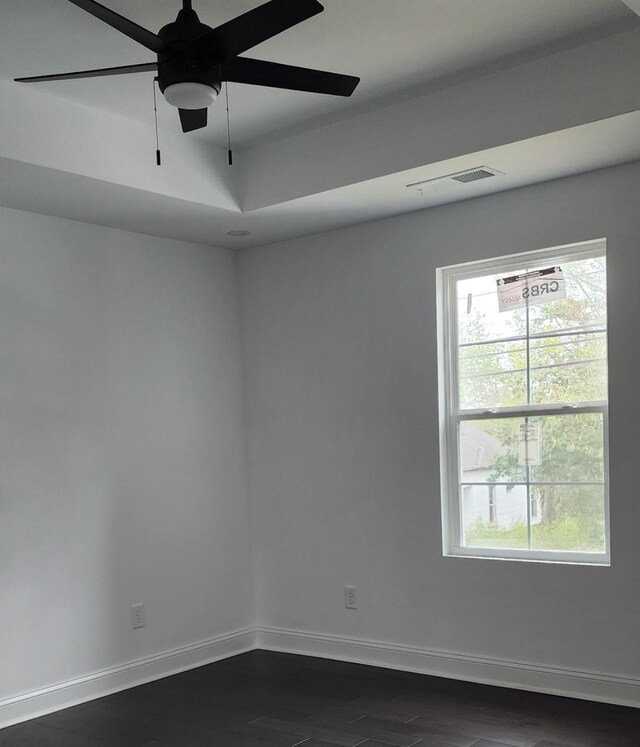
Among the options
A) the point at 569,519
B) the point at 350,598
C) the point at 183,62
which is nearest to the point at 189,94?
the point at 183,62

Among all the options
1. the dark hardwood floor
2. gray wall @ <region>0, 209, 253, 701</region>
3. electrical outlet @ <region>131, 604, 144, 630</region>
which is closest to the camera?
the dark hardwood floor

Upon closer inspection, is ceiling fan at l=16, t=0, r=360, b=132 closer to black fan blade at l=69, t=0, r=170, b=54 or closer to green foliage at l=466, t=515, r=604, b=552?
black fan blade at l=69, t=0, r=170, b=54

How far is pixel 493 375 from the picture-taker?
14.9 feet

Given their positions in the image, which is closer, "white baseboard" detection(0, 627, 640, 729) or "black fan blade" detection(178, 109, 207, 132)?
"black fan blade" detection(178, 109, 207, 132)

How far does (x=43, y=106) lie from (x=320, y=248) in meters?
1.89

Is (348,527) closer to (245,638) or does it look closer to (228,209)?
(245,638)

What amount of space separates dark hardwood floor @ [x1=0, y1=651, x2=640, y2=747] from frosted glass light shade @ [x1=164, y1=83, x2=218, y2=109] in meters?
2.60

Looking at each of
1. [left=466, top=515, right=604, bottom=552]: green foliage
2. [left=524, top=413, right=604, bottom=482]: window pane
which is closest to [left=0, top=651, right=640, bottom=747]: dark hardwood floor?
[left=466, top=515, right=604, bottom=552]: green foliage

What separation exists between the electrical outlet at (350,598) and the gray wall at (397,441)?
0.04 meters

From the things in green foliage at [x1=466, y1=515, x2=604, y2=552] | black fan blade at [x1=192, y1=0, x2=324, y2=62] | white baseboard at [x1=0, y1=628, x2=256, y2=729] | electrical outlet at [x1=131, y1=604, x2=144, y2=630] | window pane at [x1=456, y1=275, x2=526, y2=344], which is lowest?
white baseboard at [x1=0, y1=628, x2=256, y2=729]

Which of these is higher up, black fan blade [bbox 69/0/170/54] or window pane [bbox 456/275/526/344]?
black fan blade [bbox 69/0/170/54]

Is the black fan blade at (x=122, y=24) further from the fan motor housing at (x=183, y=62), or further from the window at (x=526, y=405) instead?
the window at (x=526, y=405)

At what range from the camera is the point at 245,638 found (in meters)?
5.28

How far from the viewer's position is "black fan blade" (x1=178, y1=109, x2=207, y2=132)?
2996 millimetres
